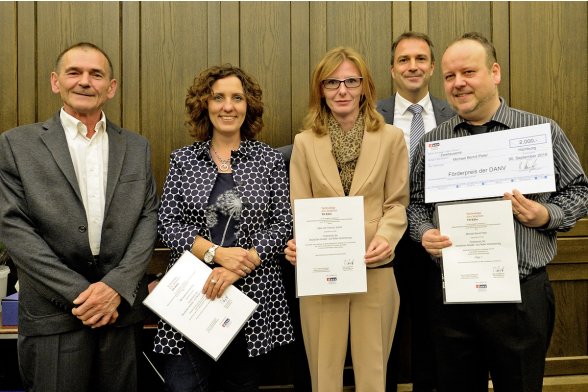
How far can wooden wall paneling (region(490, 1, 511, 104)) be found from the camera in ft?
8.89

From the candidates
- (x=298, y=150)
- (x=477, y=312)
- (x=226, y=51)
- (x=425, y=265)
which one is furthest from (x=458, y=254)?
(x=226, y=51)

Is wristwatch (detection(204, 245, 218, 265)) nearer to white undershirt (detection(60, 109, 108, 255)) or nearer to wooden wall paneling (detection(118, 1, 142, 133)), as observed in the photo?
white undershirt (detection(60, 109, 108, 255))

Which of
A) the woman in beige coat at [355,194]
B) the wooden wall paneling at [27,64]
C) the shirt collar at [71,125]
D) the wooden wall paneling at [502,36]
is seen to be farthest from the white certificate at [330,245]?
the wooden wall paneling at [27,64]

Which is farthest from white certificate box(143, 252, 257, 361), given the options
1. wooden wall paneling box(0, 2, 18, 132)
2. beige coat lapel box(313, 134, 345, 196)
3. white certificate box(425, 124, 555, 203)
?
wooden wall paneling box(0, 2, 18, 132)

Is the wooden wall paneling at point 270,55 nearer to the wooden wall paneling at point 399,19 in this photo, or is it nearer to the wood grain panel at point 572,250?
the wooden wall paneling at point 399,19

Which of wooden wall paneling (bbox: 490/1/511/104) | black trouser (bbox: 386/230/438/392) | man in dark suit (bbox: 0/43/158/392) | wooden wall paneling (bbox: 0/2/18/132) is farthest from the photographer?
wooden wall paneling (bbox: 490/1/511/104)

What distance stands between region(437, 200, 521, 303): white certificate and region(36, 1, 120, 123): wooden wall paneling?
192 centimetres

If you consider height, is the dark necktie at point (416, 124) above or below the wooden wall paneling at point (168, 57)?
below

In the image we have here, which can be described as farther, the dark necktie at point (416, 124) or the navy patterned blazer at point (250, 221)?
the dark necktie at point (416, 124)

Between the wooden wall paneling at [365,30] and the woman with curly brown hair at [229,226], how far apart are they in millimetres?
929

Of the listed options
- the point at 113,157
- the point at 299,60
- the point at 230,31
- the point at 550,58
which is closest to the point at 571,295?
the point at 550,58

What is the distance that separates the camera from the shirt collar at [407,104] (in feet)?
7.57

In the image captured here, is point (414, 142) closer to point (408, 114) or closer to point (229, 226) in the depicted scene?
point (408, 114)

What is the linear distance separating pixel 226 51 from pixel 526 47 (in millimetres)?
1686
